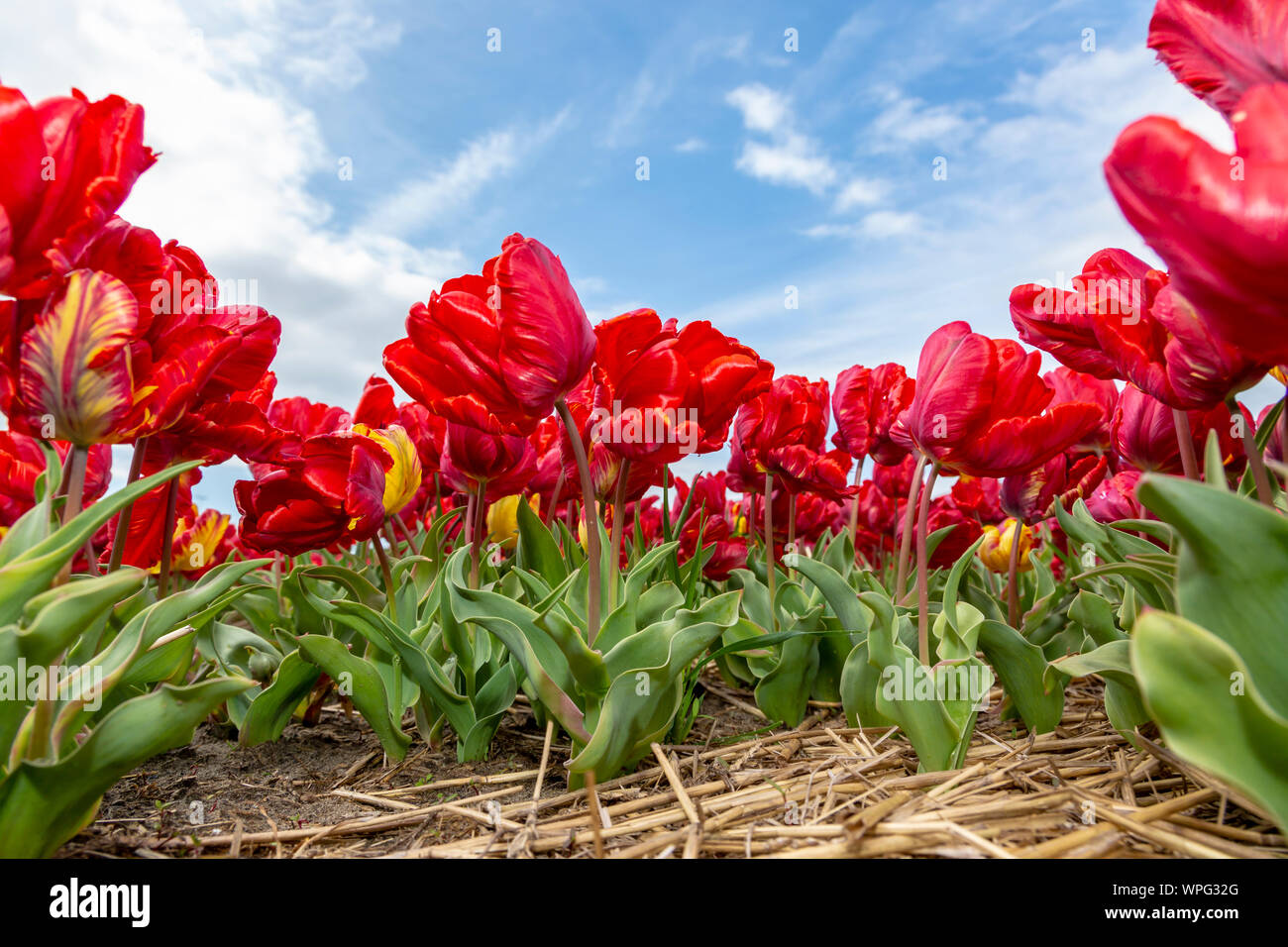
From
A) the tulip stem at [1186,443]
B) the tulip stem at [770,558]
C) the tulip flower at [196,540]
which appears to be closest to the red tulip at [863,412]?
the tulip stem at [770,558]

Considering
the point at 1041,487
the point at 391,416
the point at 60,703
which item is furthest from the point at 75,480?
the point at 1041,487

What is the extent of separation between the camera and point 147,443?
1395mm

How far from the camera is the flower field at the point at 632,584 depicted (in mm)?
772

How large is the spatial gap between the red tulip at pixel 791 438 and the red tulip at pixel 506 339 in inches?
30.6

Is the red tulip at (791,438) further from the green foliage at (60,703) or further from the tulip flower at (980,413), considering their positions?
the green foliage at (60,703)

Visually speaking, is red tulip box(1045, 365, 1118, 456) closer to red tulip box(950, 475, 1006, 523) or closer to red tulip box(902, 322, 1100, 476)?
red tulip box(902, 322, 1100, 476)

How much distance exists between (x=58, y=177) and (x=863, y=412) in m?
1.69

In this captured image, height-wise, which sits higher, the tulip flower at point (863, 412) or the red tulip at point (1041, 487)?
→ the tulip flower at point (863, 412)

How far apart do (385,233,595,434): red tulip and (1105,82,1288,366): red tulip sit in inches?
29.6

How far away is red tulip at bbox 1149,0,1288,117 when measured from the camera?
98 centimetres

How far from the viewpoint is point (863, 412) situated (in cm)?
203
